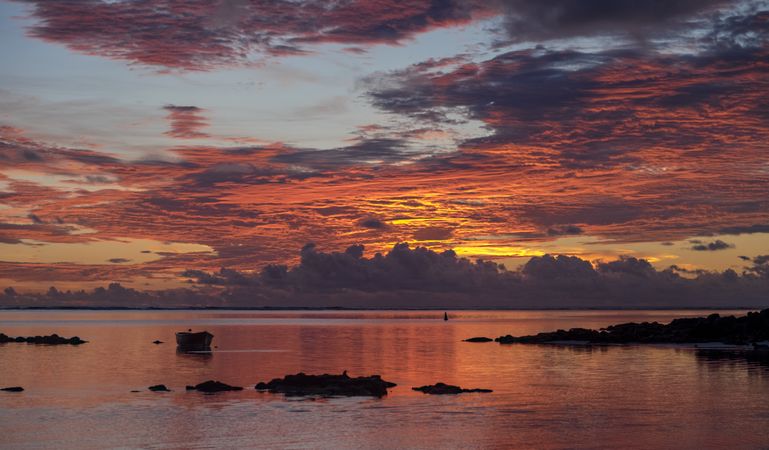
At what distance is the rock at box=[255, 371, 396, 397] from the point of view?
2122 inches

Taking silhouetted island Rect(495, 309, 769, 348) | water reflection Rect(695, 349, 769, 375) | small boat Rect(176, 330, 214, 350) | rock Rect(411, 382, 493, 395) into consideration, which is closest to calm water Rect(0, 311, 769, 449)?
water reflection Rect(695, 349, 769, 375)

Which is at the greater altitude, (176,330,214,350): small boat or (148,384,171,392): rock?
(176,330,214,350): small boat

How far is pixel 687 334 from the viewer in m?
122

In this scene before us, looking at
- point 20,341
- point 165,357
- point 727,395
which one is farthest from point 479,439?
point 20,341

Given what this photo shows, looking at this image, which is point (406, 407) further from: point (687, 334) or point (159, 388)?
point (687, 334)

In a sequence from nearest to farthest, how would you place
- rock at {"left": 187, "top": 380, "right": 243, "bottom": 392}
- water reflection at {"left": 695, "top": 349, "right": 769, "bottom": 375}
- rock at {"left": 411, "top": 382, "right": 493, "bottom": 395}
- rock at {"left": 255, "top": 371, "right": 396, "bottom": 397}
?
rock at {"left": 255, "top": 371, "right": 396, "bottom": 397}, rock at {"left": 411, "top": 382, "right": 493, "bottom": 395}, rock at {"left": 187, "top": 380, "right": 243, "bottom": 392}, water reflection at {"left": 695, "top": 349, "right": 769, "bottom": 375}

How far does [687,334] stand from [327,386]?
83.0m

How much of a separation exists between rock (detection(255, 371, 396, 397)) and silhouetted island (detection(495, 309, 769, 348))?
225ft

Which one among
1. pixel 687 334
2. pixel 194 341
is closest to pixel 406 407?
pixel 194 341

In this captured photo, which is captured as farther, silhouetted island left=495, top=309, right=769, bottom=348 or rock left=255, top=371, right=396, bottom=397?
silhouetted island left=495, top=309, right=769, bottom=348

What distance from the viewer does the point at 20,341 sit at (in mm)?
127875

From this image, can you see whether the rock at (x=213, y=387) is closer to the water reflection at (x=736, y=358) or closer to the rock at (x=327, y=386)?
the rock at (x=327, y=386)

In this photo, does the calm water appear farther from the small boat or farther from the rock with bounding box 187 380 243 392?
the small boat

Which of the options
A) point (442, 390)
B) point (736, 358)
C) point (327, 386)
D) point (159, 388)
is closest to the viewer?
point (327, 386)
